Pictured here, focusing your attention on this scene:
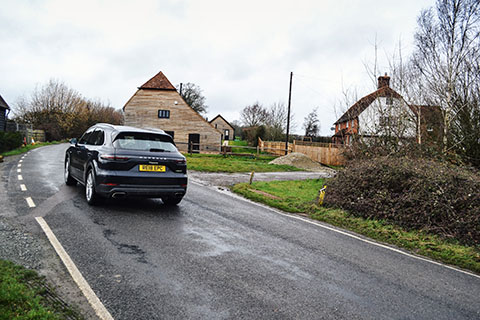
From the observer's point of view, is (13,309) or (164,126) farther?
(164,126)

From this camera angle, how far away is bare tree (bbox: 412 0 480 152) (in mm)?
12805

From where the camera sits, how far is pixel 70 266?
4.15 metres

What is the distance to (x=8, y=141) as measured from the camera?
Result: 74.0 ft

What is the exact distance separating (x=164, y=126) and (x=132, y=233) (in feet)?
114

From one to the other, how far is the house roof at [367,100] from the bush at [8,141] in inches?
791

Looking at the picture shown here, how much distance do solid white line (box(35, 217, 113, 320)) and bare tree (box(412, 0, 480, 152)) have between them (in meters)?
12.3

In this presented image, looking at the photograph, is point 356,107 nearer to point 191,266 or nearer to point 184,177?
point 184,177

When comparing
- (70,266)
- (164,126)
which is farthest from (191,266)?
(164,126)

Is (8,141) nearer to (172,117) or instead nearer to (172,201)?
(172,117)

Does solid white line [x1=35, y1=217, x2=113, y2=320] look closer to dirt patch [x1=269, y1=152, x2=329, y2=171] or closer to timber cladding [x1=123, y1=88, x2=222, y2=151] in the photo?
dirt patch [x1=269, y1=152, x2=329, y2=171]

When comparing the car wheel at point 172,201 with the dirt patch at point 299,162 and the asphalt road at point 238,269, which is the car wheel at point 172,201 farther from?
the dirt patch at point 299,162

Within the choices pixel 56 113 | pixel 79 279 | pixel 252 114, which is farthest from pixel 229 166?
pixel 252 114

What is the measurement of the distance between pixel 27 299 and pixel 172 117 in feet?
122

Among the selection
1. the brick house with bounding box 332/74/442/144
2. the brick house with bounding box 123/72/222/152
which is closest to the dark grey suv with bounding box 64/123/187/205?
the brick house with bounding box 332/74/442/144
